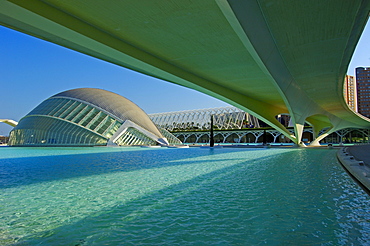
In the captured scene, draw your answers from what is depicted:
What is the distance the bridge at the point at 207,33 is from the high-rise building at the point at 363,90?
254 feet

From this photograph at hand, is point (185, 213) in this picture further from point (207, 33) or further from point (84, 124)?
point (84, 124)

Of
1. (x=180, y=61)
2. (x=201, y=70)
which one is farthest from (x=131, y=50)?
(x=201, y=70)

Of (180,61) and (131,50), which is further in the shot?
(180,61)

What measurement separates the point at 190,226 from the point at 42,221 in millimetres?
2081

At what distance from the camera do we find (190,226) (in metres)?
3.69

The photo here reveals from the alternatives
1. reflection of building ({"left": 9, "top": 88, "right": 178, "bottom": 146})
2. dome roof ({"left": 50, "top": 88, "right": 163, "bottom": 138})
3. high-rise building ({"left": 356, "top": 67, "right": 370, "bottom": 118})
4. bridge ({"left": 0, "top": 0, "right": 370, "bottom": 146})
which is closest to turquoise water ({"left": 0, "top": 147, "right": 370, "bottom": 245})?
bridge ({"left": 0, "top": 0, "right": 370, "bottom": 146})

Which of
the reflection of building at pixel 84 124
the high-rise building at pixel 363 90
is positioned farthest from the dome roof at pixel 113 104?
→ the high-rise building at pixel 363 90

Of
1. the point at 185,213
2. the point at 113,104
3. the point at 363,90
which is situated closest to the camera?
the point at 185,213

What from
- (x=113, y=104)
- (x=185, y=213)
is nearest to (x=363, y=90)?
(x=113, y=104)

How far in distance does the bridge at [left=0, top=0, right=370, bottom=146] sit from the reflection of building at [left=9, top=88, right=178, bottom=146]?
18.3 m

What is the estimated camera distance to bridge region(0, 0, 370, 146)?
308 inches

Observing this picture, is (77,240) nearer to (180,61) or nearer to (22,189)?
(22,189)

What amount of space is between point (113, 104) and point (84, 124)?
5193 millimetres

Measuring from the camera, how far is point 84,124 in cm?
3200
